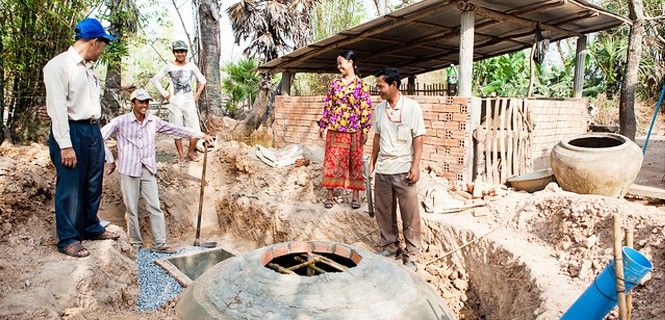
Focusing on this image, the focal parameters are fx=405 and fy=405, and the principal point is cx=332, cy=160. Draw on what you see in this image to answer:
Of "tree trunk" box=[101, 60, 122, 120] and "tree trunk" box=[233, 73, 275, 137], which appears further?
"tree trunk" box=[233, 73, 275, 137]

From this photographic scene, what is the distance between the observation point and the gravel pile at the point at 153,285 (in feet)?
14.4

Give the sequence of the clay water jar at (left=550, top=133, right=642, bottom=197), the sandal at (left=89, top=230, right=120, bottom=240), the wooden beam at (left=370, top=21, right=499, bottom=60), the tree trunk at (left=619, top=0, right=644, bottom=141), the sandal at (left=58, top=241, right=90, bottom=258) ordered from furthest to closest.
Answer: the tree trunk at (left=619, top=0, right=644, bottom=141), the wooden beam at (left=370, top=21, right=499, bottom=60), the clay water jar at (left=550, top=133, right=642, bottom=197), the sandal at (left=89, top=230, right=120, bottom=240), the sandal at (left=58, top=241, right=90, bottom=258)

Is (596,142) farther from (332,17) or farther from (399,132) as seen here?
(332,17)

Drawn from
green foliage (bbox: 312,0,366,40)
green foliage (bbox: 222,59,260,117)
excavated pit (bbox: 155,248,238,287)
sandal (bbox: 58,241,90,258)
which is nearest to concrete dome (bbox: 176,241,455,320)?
sandal (bbox: 58,241,90,258)

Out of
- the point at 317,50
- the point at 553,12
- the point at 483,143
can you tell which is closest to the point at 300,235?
the point at 483,143

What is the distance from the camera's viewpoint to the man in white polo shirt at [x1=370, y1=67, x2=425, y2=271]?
13.9ft

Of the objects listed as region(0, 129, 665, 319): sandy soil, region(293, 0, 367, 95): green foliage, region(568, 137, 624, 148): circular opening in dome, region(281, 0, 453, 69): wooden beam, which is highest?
region(293, 0, 367, 95): green foliage

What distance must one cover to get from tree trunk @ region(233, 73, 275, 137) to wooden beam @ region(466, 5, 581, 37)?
31.9 ft

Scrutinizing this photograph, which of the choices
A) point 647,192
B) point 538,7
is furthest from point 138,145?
point 647,192

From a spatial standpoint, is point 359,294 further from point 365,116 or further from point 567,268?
point 365,116

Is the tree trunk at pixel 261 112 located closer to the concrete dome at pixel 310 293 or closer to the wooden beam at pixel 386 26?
the wooden beam at pixel 386 26

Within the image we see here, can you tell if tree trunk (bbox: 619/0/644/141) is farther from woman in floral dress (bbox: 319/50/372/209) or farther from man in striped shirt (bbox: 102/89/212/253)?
man in striped shirt (bbox: 102/89/212/253)

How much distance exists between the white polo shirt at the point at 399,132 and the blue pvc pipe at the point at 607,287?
2250 millimetres

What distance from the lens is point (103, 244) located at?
3785 millimetres
